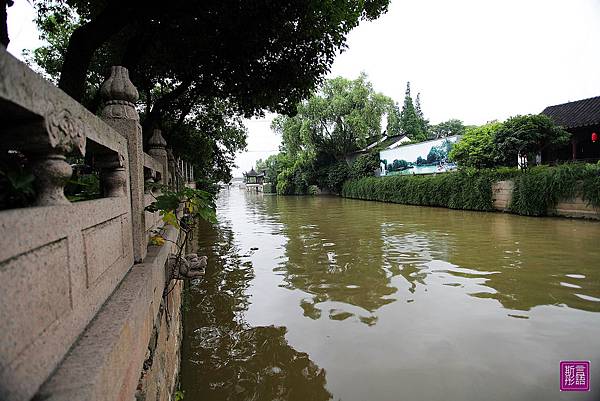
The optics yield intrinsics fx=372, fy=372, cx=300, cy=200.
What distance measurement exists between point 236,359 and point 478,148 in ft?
55.3

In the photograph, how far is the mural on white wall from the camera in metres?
22.9

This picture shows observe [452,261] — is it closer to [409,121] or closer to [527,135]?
[527,135]

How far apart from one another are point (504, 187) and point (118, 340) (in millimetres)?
18176

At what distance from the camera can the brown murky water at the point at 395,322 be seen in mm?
3555

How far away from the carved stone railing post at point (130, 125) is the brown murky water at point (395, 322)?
1701mm

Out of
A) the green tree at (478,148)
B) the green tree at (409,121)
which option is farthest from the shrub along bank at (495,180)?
the green tree at (409,121)

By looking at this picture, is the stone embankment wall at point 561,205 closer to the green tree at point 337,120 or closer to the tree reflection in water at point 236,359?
the tree reflection in water at point 236,359

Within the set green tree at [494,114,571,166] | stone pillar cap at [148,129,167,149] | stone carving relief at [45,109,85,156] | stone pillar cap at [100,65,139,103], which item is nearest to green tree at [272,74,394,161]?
green tree at [494,114,571,166]

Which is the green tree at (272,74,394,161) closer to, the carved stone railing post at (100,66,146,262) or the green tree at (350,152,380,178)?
the green tree at (350,152,380,178)

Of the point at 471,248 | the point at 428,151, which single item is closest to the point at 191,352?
the point at 471,248

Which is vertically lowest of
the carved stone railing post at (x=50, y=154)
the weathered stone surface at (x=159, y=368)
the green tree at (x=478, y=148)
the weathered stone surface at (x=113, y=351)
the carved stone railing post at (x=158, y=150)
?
the weathered stone surface at (x=159, y=368)

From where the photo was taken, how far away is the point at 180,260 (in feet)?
12.2

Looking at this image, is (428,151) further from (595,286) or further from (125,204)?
(125,204)

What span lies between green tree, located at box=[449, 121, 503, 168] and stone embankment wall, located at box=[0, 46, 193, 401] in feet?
58.7
